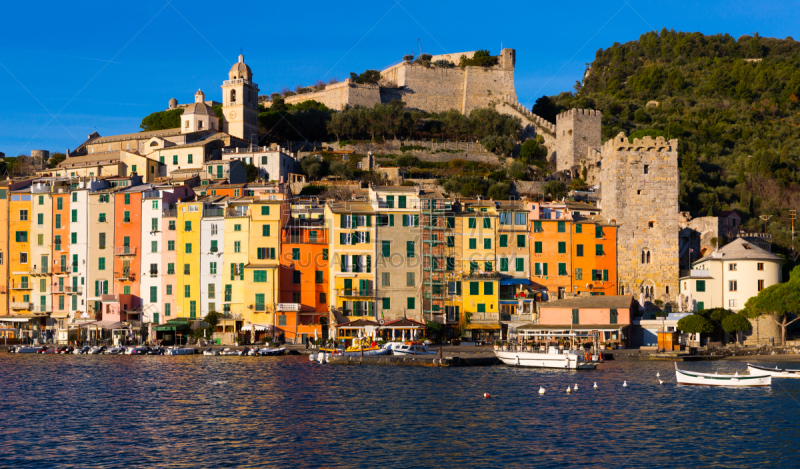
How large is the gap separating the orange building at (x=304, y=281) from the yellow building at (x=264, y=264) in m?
0.55

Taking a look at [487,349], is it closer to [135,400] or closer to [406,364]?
[406,364]

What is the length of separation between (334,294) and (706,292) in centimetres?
2783

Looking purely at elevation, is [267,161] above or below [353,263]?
above

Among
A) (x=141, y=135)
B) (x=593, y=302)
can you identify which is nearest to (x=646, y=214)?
(x=593, y=302)

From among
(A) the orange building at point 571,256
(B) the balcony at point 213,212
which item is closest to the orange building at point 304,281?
(B) the balcony at point 213,212

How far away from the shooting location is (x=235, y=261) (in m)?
67.9

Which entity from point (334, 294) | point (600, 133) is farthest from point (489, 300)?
point (600, 133)

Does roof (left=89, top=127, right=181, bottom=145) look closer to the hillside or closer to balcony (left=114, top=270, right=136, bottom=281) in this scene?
balcony (left=114, top=270, right=136, bottom=281)

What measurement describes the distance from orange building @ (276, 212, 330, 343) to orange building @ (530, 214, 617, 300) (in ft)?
53.5

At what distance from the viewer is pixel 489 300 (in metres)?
65.7

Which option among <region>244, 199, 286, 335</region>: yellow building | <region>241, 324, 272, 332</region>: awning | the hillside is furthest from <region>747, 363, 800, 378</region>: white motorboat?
<region>241, 324, 272, 332</region>: awning

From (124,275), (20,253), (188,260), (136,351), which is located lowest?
(136,351)

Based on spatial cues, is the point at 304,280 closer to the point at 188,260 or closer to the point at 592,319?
the point at 188,260

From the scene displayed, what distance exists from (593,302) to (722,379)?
55.2 feet
